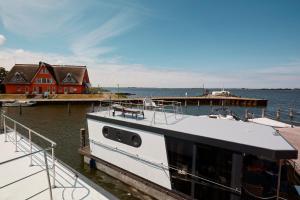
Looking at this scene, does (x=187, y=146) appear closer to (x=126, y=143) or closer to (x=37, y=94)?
(x=126, y=143)

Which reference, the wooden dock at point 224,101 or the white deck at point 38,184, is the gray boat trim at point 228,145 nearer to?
the white deck at point 38,184

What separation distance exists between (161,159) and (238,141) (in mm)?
3446

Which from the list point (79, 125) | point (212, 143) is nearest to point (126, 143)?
point (212, 143)

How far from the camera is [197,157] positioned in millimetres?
8094

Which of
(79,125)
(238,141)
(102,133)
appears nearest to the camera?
(238,141)

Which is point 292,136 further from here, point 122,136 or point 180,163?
point 122,136

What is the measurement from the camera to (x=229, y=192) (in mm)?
7348

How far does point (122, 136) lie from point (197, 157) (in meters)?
4.47

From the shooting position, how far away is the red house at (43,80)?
179ft

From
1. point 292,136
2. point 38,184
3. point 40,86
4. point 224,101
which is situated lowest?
point 224,101

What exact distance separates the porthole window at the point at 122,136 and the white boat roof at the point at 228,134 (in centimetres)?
44

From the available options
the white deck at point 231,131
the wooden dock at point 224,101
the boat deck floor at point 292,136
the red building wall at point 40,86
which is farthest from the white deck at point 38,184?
the red building wall at point 40,86

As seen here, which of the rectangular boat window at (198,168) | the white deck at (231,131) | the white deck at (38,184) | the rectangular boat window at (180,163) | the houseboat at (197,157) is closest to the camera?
the white deck at (38,184)

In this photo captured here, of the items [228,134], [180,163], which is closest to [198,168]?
[180,163]
